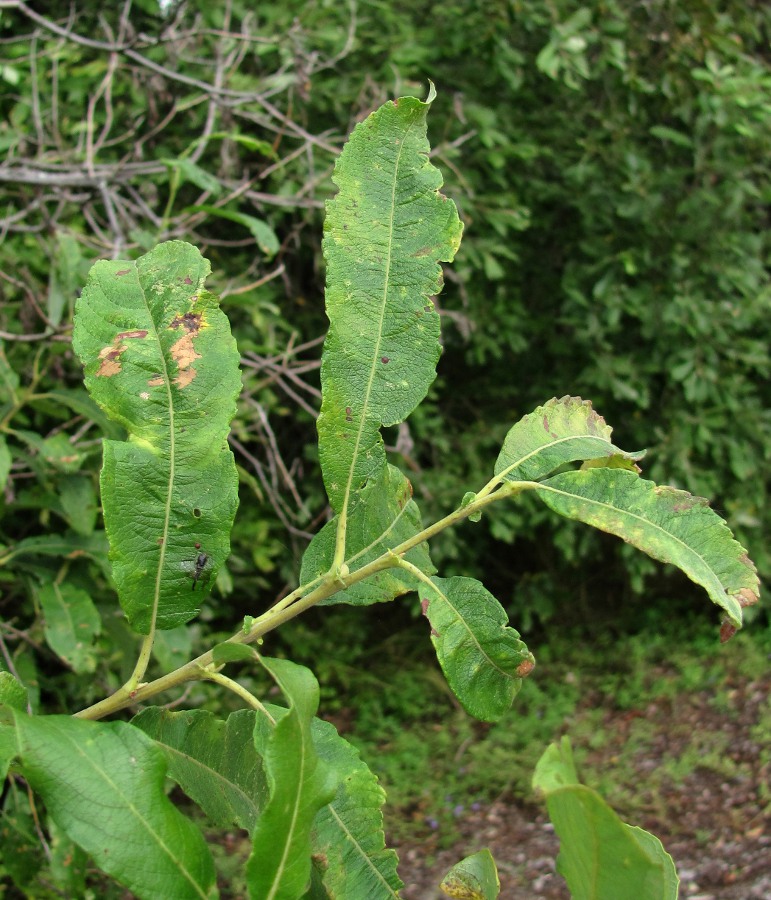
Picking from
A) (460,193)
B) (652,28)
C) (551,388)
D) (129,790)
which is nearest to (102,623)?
(129,790)

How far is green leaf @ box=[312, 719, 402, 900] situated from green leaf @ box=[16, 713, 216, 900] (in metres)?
0.11

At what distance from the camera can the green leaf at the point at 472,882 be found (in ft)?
2.08

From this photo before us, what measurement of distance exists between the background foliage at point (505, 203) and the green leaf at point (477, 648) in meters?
2.39

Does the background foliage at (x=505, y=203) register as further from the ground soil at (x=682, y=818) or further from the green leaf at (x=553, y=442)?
the green leaf at (x=553, y=442)

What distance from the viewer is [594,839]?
1.55ft

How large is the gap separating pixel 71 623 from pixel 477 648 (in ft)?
4.97

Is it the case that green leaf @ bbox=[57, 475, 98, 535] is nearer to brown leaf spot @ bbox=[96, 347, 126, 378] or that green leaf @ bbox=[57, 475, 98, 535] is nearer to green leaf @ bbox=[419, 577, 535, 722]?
brown leaf spot @ bbox=[96, 347, 126, 378]

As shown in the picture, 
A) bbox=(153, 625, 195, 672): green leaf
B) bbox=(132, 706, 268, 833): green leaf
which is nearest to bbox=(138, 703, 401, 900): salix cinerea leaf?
bbox=(132, 706, 268, 833): green leaf

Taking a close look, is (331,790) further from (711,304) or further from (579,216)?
(579,216)

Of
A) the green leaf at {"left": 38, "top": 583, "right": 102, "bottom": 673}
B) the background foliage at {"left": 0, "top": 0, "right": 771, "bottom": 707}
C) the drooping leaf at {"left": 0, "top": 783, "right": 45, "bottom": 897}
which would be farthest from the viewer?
the background foliage at {"left": 0, "top": 0, "right": 771, "bottom": 707}

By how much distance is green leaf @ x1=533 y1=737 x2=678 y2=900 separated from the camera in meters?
0.46

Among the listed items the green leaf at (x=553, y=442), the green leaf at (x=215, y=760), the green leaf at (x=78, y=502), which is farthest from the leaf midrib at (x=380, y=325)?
the green leaf at (x=78, y=502)

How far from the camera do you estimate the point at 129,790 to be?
0.59 metres

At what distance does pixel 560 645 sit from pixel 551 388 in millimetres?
1457
